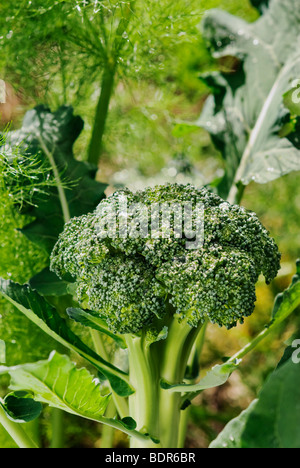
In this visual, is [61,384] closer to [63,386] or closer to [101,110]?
[63,386]

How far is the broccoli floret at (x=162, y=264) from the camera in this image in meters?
0.58

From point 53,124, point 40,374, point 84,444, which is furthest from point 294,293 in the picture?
point 84,444

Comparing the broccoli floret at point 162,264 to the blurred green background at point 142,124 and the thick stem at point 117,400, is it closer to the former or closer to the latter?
the thick stem at point 117,400

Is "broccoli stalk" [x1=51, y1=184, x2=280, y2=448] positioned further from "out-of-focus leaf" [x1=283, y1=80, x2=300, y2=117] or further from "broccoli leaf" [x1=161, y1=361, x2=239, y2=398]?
"out-of-focus leaf" [x1=283, y1=80, x2=300, y2=117]

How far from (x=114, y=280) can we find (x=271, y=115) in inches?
23.9

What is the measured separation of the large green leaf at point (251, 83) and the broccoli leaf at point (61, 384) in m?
0.57

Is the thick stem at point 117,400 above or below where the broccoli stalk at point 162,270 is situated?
below

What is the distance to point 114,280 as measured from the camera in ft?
1.98

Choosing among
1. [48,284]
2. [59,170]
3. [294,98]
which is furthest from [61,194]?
[294,98]

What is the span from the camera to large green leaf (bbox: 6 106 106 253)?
2.78 ft

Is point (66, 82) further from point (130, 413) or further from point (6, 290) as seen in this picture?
point (130, 413)

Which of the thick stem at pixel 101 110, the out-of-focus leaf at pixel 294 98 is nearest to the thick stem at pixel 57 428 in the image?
the thick stem at pixel 101 110

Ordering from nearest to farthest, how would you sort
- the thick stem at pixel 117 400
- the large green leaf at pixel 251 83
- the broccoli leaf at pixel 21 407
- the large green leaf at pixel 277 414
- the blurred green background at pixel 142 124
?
the large green leaf at pixel 277 414 < the broccoli leaf at pixel 21 407 < the thick stem at pixel 117 400 < the blurred green background at pixel 142 124 < the large green leaf at pixel 251 83

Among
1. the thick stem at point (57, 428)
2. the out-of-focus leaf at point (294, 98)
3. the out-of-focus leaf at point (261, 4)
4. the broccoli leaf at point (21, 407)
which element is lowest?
the thick stem at point (57, 428)
